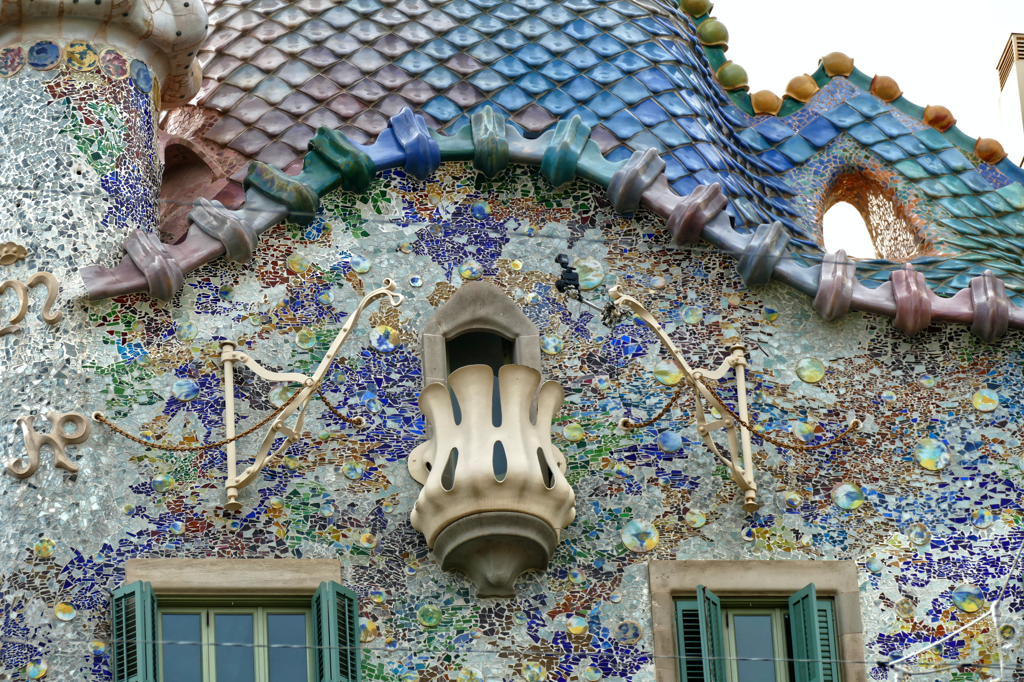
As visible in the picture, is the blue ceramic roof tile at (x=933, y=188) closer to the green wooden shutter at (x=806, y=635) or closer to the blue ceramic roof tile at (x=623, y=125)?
the blue ceramic roof tile at (x=623, y=125)

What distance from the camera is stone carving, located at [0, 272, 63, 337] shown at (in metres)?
15.5

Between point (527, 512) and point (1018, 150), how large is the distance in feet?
28.4

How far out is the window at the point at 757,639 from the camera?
15.0m

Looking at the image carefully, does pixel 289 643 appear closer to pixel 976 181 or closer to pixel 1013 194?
pixel 976 181

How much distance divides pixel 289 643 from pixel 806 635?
10.7 ft

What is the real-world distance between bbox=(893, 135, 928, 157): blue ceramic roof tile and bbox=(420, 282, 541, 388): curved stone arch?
158 inches

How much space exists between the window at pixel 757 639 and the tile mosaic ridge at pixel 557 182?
2.15m

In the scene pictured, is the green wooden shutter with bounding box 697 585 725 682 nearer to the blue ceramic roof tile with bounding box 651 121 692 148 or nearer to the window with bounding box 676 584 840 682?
the window with bounding box 676 584 840 682

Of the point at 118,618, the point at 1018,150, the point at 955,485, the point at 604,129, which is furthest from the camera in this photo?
the point at 1018,150

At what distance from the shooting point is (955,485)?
15.8 m

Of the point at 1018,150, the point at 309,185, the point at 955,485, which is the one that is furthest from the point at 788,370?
the point at 1018,150

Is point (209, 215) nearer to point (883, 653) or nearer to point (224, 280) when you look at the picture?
point (224, 280)

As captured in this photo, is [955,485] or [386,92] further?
[386,92]

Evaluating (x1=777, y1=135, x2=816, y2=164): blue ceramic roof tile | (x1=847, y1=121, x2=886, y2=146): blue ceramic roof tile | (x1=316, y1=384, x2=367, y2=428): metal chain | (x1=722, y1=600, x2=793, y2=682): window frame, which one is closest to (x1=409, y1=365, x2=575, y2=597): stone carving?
(x1=316, y1=384, x2=367, y2=428): metal chain
